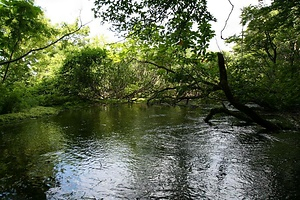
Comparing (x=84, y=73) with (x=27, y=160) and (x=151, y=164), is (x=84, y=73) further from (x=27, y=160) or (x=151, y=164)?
(x=151, y=164)

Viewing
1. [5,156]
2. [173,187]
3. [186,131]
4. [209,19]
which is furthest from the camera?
[186,131]

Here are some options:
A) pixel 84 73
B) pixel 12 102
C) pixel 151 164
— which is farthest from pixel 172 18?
pixel 84 73

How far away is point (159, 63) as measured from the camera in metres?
9.75

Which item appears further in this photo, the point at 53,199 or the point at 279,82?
the point at 279,82

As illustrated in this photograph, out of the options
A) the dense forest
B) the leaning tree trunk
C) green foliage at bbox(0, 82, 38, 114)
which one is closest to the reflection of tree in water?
the dense forest

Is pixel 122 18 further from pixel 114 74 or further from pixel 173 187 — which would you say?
pixel 114 74

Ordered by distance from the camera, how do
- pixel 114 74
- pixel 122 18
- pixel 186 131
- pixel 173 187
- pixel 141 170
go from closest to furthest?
pixel 122 18 < pixel 173 187 < pixel 141 170 < pixel 186 131 < pixel 114 74

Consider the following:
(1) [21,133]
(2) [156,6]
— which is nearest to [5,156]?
(1) [21,133]

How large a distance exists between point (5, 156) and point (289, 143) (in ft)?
31.7

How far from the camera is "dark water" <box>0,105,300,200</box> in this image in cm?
568

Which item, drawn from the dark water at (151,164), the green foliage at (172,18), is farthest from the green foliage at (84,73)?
the green foliage at (172,18)

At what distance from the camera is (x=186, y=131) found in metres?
11.9

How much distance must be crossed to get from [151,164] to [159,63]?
156 inches

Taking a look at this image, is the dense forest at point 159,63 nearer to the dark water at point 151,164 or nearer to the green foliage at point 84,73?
the green foliage at point 84,73
